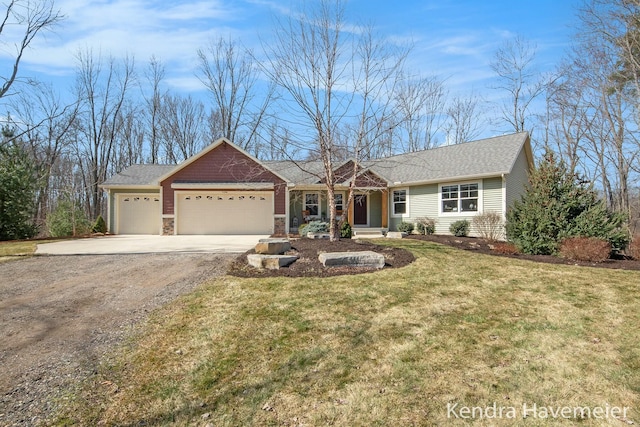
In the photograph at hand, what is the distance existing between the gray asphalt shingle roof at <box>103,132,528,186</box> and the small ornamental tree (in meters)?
3.74

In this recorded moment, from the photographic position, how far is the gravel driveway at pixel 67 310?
3.21 metres

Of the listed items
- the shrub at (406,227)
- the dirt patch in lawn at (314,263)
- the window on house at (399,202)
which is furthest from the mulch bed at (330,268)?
the window on house at (399,202)

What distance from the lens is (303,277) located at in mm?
6719

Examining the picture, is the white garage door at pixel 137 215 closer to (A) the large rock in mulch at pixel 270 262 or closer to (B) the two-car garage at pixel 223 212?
(B) the two-car garage at pixel 223 212

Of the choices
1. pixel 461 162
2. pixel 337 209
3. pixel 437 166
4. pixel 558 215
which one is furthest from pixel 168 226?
pixel 558 215

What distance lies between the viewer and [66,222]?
17109mm

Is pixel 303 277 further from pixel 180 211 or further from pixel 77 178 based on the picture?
pixel 77 178

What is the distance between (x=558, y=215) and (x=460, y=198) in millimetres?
5759

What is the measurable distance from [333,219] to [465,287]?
4.86 metres

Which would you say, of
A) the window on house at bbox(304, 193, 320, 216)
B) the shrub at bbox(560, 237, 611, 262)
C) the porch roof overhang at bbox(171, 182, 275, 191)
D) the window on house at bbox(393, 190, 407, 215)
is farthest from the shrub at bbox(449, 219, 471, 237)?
the porch roof overhang at bbox(171, 182, 275, 191)

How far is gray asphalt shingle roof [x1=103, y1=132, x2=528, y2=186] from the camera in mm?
14969

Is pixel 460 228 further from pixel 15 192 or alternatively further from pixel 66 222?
pixel 15 192

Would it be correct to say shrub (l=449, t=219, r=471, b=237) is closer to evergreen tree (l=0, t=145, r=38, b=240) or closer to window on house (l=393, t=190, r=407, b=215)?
window on house (l=393, t=190, r=407, b=215)

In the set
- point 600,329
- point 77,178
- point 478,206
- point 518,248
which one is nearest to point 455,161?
point 478,206
